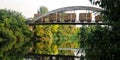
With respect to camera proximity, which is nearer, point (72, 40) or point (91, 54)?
point (91, 54)

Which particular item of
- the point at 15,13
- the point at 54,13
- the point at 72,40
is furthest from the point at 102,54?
the point at 72,40

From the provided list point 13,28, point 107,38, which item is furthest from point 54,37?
point 107,38

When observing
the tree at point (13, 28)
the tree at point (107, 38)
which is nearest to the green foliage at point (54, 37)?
the tree at point (13, 28)

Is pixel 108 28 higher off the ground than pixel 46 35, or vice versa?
pixel 108 28

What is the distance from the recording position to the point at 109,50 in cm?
559

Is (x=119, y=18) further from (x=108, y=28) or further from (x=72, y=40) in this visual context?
(x=72, y=40)

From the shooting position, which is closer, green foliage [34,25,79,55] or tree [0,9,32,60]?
tree [0,9,32,60]

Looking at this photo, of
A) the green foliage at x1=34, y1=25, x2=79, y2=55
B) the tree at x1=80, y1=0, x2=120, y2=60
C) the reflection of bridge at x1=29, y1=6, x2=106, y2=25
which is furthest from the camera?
the green foliage at x1=34, y1=25, x2=79, y2=55

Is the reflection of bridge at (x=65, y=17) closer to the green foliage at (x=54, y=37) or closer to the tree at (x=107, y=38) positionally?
the green foliage at (x=54, y=37)

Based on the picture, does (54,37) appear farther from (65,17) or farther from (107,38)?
(107,38)

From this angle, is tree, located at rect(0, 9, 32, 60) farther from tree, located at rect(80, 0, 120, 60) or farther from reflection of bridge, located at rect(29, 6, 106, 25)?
tree, located at rect(80, 0, 120, 60)

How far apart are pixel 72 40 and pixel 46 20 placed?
21.4m

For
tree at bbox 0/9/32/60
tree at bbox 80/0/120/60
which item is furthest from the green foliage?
tree at bbox 80/0/120/60

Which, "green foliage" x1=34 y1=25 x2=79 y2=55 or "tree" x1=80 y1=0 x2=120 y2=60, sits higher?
"tree" x1=80 y1=0 x2=120 y2=60
